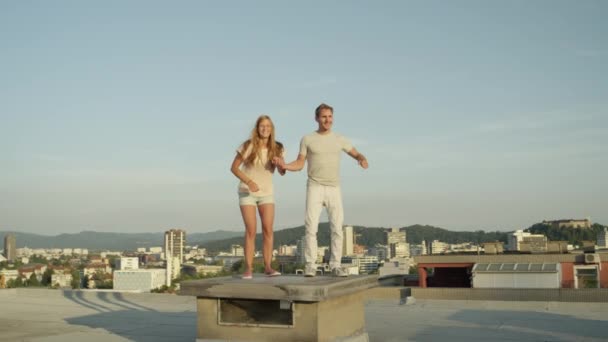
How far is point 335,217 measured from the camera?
7398 mm

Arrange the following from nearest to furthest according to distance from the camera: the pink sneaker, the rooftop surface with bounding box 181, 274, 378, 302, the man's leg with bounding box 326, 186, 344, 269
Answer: the rooftop surface with bounding box 181, 274, 378, 302 < the man's leg with bounding box 326, 186, 344, 269 < the pink sneaker

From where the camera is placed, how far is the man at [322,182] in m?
7.31

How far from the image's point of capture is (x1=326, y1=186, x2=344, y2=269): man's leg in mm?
7383

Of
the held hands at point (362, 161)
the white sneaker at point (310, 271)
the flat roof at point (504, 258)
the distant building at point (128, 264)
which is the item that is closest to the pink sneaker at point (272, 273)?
the white sneaker at point (310, 271)

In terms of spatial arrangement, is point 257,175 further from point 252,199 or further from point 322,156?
point 322,156

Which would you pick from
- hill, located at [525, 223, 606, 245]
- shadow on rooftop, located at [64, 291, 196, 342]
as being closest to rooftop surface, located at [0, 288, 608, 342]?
shadow on rooftop, located at [64, 291, 196, 342]

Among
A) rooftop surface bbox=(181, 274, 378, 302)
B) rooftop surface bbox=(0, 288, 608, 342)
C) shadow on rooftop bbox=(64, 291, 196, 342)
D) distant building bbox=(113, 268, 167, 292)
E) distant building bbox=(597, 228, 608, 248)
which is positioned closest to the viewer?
rooftop surface bbox=(181, 274, 378, 302)

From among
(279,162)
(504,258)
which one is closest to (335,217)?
(279,162)

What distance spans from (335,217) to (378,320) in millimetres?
2977

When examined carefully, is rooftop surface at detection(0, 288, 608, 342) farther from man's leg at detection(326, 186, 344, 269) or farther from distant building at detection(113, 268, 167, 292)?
distant building at detection(113, 268, 167, 292)

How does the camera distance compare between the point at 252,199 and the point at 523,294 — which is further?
the point at 523,294

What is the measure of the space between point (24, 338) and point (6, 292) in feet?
30.8

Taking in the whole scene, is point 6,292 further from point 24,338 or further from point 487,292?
point 487,292

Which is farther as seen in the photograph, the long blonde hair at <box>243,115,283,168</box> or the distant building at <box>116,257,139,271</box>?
the distant building at <box>116,257,139,271</box>
